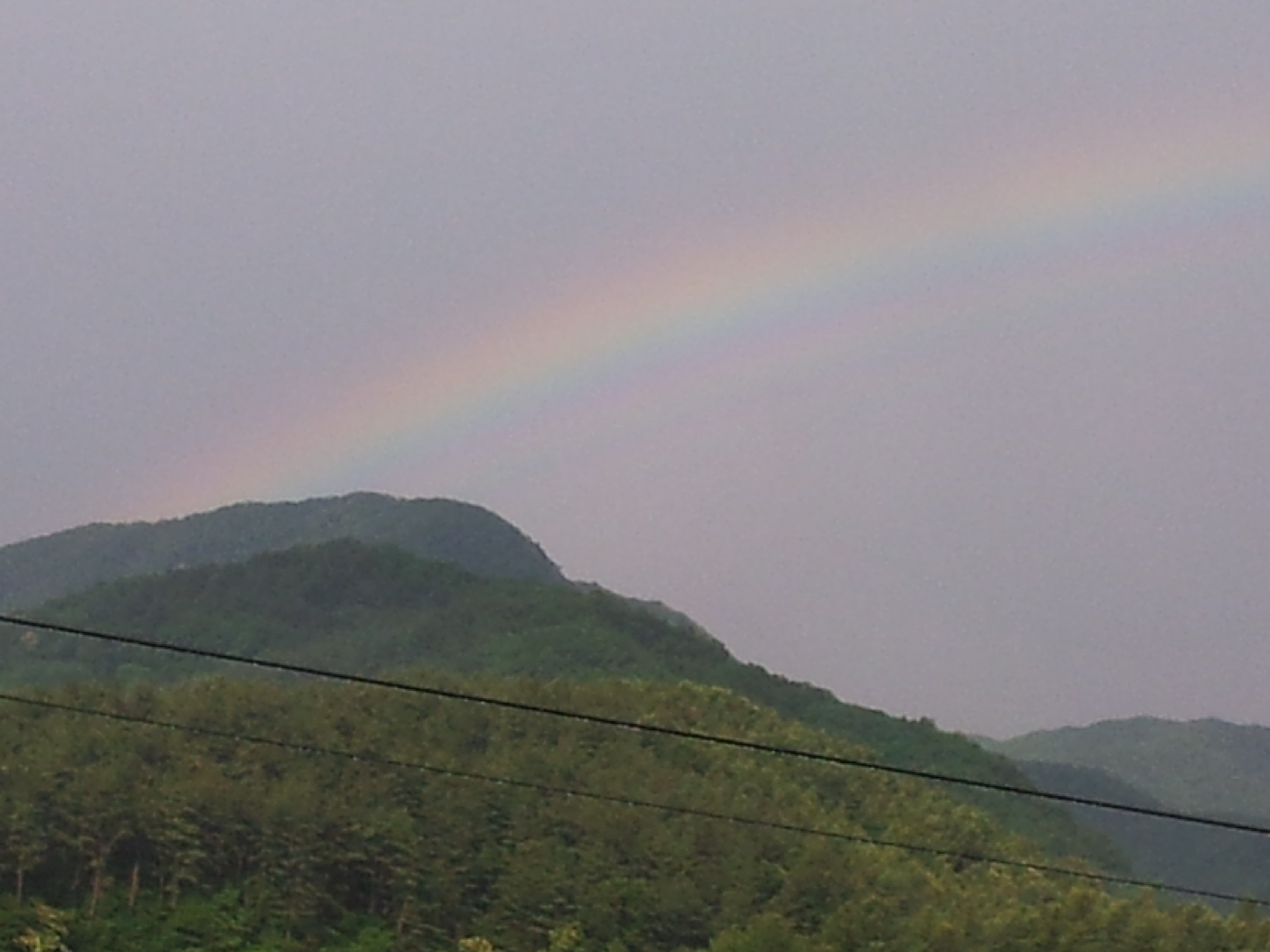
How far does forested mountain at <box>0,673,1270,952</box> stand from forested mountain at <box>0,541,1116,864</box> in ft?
136

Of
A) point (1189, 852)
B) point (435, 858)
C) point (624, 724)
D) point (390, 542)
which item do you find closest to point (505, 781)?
point (435, 858)

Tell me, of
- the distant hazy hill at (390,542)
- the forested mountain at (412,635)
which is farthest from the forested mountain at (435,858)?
the distant hazy hill at (390,542)

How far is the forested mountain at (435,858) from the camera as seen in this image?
1286 inches

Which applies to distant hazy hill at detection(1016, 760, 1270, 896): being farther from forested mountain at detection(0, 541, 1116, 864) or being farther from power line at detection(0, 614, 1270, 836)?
power line at detection(0, 614, 1270, 836)

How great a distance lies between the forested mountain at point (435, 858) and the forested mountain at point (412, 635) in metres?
41.5

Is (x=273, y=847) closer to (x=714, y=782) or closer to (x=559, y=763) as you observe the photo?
(x=559, y=763)

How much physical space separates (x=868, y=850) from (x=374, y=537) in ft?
494

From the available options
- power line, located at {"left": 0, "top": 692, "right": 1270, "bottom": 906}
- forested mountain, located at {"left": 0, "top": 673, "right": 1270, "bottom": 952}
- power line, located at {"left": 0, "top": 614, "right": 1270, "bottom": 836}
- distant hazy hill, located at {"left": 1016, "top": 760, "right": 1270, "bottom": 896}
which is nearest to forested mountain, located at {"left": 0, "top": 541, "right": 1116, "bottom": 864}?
distant hazy hill, located at {"left": 1016, "top": 760, "right": 1270, "bottom": 896}

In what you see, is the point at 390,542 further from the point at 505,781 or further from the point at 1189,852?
the point at 505,781

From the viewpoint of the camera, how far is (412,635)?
114 meters

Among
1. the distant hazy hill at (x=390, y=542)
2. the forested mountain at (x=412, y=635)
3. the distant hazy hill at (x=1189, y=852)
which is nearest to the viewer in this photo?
the forested mountain at (x=412, y=635)

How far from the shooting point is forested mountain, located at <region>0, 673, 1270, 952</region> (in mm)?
32656

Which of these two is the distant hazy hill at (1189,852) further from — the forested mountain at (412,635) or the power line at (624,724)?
the power line at (624,724)

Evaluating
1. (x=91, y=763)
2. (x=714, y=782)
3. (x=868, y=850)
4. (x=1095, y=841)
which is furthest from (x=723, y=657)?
(x=91, y=763)
